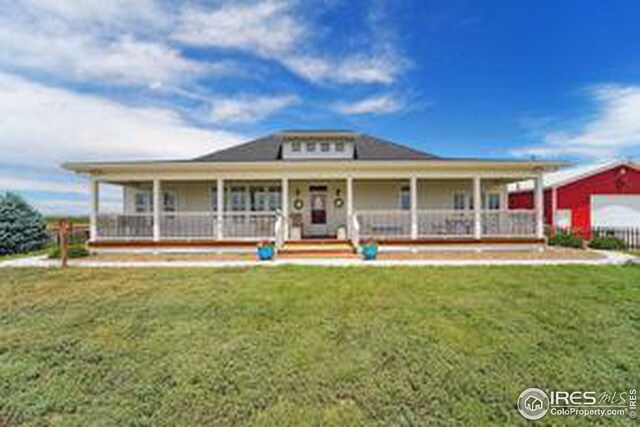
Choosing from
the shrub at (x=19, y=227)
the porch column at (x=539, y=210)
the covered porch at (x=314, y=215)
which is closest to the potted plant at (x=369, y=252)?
the covered porch at (x=314, y=215)

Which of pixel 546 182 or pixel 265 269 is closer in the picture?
pixel 265 269

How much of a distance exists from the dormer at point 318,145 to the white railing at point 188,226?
4520mm

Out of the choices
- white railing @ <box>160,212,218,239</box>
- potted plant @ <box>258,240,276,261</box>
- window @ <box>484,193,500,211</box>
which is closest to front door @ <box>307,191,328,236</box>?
white railing @ <box>160,212,218,239</box>

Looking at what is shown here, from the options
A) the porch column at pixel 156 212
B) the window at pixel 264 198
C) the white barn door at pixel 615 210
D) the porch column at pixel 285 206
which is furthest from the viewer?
the white barn door at pixel 615 210

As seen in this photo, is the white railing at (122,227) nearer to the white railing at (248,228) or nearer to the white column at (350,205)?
the white railing at (248,228)

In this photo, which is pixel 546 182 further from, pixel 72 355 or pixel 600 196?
pixel 72 355

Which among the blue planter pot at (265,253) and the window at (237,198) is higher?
the window at (237,198)

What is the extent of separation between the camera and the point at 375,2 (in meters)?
12.1

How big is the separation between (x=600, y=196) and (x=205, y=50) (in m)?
21.7

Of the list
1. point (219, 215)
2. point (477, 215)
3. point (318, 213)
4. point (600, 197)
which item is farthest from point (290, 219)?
point (600, 197)

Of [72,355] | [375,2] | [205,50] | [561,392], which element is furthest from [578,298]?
[205,50]

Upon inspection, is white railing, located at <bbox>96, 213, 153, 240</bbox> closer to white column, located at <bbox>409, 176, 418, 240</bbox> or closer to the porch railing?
the porch railing

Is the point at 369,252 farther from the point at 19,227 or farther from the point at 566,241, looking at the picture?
the point at 19,227

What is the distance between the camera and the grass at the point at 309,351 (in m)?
3.59
